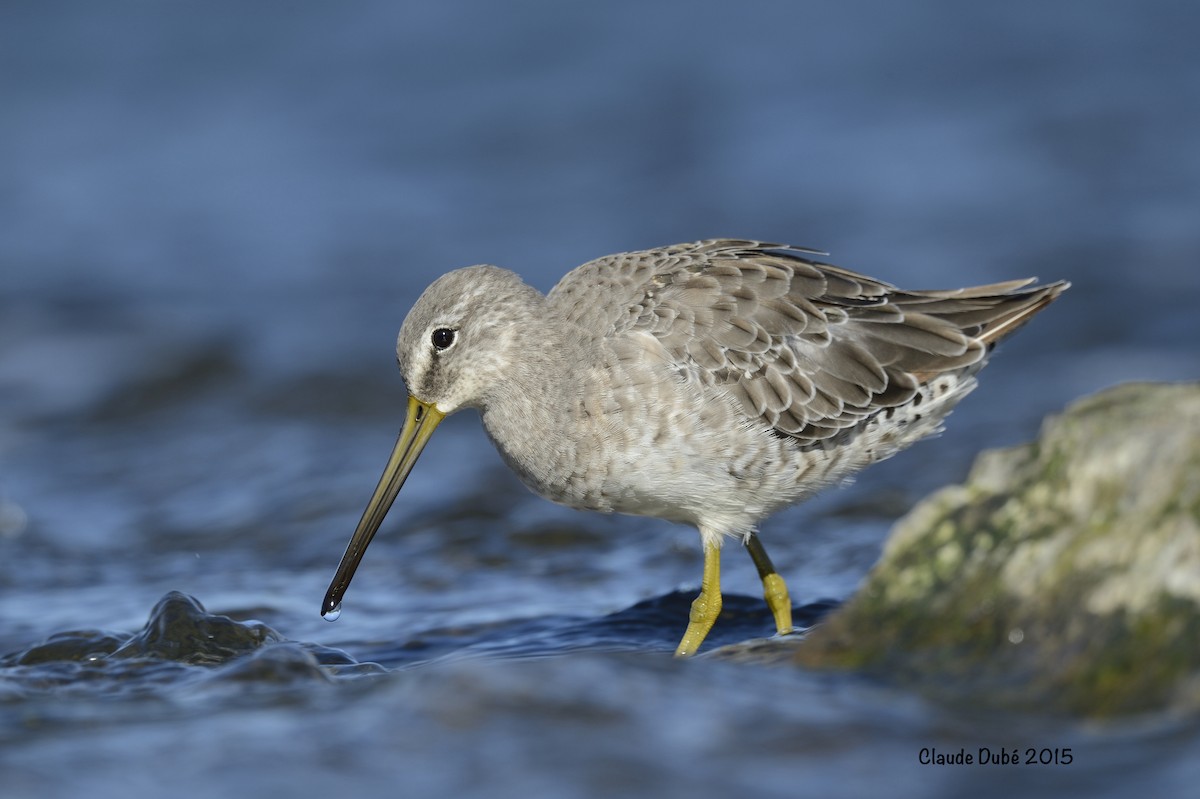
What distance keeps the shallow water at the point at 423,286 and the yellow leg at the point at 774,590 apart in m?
0.25

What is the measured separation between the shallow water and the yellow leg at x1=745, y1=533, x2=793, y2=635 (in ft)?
0.81

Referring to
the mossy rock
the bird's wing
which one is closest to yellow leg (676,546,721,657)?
the bird's wing

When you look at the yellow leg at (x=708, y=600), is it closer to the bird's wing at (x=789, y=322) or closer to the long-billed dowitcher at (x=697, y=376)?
the long-billed dowitcher at (x=697, y=376)

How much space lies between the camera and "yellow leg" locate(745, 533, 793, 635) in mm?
7281

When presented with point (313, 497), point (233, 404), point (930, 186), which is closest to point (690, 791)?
point (313, 497)

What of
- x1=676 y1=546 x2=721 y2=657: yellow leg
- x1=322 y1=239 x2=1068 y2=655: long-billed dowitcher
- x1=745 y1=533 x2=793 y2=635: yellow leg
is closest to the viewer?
x1=322 y1=239 x2=1068 y2=655: long-billed dowitcher

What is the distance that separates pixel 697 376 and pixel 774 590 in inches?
51.5

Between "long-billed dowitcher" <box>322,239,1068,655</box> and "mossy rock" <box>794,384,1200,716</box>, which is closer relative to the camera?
"mossy rock" <box>794,384,1200,716</box>

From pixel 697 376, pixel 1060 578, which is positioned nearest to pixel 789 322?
pixel 697 376

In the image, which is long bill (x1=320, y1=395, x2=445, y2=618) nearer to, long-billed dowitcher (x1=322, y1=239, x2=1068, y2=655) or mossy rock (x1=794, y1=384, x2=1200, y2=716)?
long-billed dowitcher (x1=322, y1=239, x2=1068, y2=655)

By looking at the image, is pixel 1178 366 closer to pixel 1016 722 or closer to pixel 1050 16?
pixel 1016 722

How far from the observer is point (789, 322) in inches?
277

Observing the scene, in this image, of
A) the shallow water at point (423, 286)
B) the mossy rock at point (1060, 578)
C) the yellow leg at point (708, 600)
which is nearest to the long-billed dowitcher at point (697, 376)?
the yellow leg at point (708, 600)

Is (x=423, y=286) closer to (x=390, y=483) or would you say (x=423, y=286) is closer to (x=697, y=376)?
(x=390, y=483)
